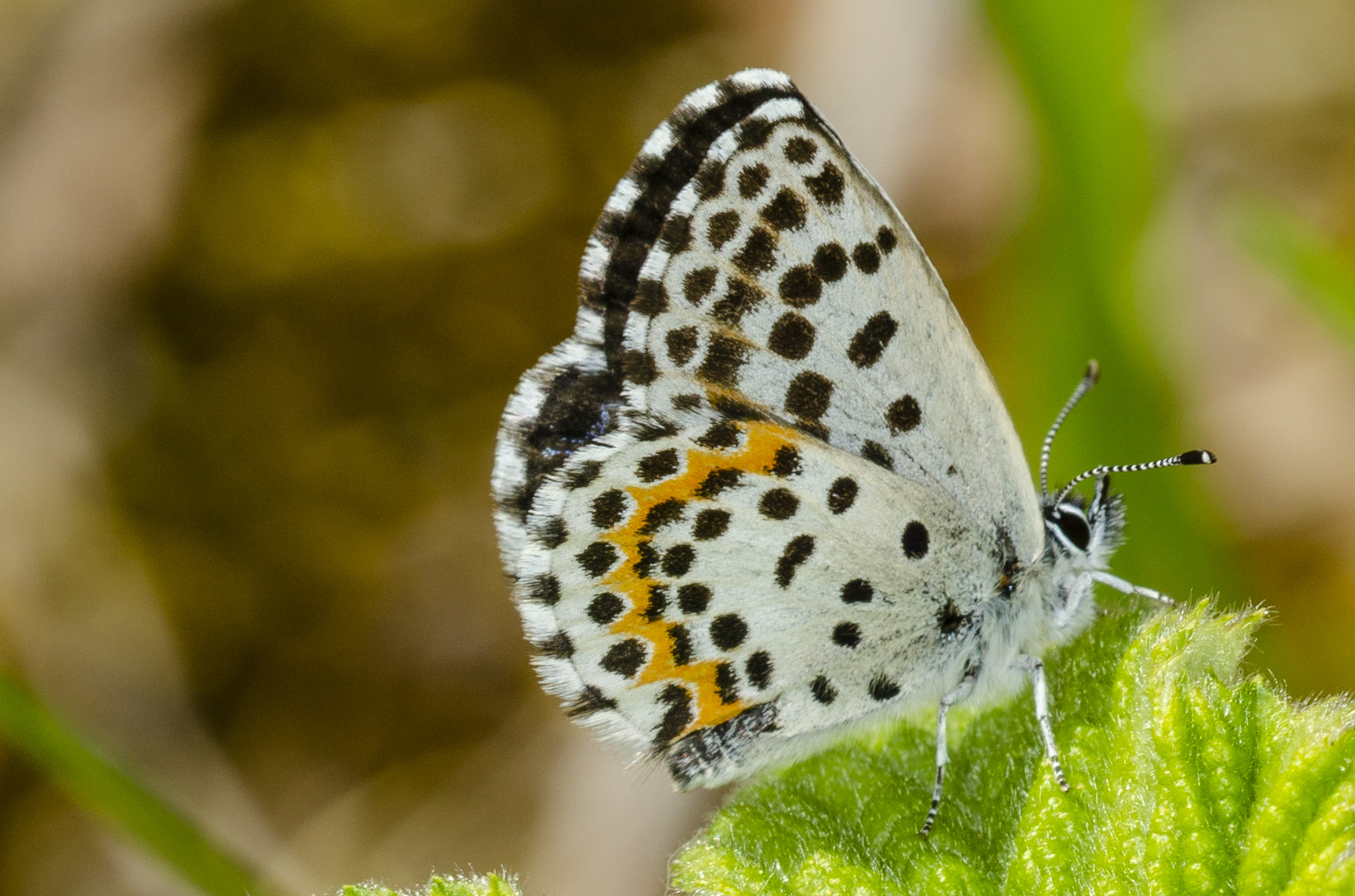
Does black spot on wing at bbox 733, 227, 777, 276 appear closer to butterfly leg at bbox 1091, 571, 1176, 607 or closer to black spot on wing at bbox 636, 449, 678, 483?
black spot on wing at bbox 636, 449, 678, 483

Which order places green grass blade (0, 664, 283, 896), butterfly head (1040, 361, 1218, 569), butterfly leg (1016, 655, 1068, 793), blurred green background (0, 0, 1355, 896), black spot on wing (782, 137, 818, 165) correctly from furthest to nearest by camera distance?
blurred green background (0, 0, 1355, 896) < green grass blade (0, 664, 283, 896) < butterfly head (1040, 361, 1218, 569) < black spot on wing (782, 137, 818, 165) < butterfly leg (1016, 655, 1068, 793)

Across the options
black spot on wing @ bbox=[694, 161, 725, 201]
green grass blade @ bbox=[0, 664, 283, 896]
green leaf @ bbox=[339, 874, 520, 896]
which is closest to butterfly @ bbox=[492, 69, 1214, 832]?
black spot on wing @ bbox=[694, 161, 725, 201]

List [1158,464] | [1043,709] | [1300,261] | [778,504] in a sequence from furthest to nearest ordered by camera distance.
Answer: [1300,261] < [1158,464] < [778,504] < [1043,709]

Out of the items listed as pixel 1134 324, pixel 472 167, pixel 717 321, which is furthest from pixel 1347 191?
pixel 717 321

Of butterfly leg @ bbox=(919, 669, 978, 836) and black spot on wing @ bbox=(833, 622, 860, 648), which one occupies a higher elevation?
black spot on wing @ bbox=(833, 622, 860, 648)

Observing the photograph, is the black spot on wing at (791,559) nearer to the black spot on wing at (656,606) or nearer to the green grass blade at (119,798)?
the black spot on wing at (656,606)

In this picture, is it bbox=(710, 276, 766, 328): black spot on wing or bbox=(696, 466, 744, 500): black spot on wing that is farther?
bbox=(696, 466, 744, 500): black spot on wing

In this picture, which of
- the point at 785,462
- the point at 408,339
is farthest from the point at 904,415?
the point at 408,339

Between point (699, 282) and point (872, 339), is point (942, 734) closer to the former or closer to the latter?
point (872, 339)

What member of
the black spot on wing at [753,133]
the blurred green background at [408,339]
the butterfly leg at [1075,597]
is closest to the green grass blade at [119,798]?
the blurred green background at [408,339]
